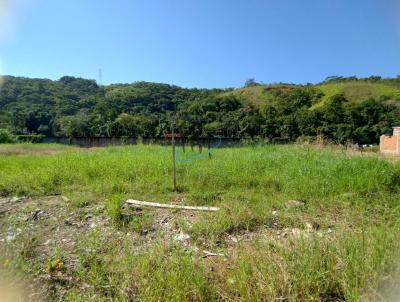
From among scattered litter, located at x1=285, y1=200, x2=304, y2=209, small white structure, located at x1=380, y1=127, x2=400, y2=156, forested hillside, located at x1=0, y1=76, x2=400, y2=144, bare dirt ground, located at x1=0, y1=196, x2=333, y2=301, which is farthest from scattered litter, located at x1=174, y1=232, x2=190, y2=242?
forested hillside, located at x1=0, y1=76, x2=400, y2=144

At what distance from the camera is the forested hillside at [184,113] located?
30.0m

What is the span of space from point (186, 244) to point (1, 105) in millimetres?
41926

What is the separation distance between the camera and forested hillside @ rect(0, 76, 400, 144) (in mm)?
29984

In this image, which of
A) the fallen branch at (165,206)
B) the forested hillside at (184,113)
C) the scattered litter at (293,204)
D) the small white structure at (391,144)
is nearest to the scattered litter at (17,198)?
the fallen branch at (165,206)

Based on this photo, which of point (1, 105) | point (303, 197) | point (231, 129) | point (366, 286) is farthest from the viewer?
point (1, 105)

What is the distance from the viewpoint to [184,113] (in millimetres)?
27250

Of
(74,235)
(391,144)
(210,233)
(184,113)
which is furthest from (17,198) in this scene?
(184,113)

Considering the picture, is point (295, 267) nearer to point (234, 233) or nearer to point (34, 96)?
point (234, 233)

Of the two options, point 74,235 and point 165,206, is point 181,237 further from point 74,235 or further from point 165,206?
point 74,235

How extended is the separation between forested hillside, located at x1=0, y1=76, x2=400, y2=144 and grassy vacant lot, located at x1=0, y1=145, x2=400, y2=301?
18.0 m

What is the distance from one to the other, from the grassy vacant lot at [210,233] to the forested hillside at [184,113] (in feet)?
59.0

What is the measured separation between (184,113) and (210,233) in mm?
24440

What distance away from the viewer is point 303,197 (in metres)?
4.38

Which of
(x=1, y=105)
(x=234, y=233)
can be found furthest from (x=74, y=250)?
(x=1, y=105)
